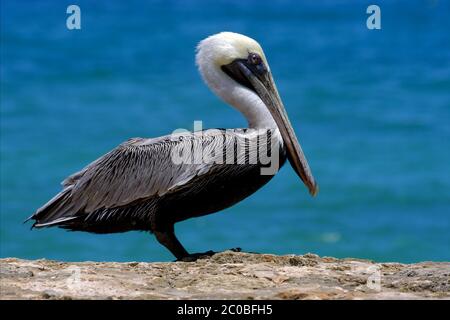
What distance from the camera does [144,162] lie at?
321 inches

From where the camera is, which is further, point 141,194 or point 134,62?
point 134,62

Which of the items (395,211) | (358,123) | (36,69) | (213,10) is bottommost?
(395,211)

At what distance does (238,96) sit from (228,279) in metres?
2.02

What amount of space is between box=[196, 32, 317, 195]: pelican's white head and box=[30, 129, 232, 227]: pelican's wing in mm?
618

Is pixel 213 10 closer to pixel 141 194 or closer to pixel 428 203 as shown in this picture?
pixel 428 203

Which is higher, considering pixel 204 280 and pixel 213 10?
pixel 213 10

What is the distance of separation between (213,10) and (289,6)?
5.53 feet

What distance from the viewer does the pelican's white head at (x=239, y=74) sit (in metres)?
8.54

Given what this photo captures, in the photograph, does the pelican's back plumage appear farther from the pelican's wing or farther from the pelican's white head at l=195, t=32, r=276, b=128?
the pelican's white head at l=195, t=32, r=276, b=128

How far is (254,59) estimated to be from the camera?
862 cm

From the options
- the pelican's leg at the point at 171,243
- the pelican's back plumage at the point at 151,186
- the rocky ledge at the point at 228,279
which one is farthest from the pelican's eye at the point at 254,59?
the rocky ledge at the point at 228,279

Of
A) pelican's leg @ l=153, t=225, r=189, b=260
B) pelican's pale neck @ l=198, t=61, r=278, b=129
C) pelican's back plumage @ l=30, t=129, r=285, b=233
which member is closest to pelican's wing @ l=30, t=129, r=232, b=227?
pelican's back plumage @ l=30, t=129, r=285, b=233

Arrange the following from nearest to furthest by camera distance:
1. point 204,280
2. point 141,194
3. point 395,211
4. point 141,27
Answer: point 204,280
point 141,194
point 395,211
point 141,27

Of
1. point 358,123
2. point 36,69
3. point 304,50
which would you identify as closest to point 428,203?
point 358,123
